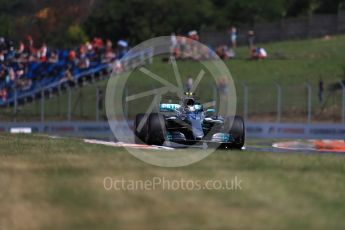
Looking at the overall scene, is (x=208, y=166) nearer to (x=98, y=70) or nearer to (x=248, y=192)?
(x=248, y=192)

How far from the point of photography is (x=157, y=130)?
20.1 metres

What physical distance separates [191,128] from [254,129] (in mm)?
16995

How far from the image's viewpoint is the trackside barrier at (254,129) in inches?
1384

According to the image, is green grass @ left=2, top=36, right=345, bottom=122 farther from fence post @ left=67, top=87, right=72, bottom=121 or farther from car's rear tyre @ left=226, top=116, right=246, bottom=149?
car's rear tyre @ left=226, top=116, right=246, bottom=149

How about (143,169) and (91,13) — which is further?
(91,13)

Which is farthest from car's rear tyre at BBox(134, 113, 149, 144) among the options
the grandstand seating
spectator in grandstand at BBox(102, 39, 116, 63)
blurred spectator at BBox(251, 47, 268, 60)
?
blurred spectator at BBox(251, 47, 268, 60)

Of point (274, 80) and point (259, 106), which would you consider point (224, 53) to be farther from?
point (259, 106)

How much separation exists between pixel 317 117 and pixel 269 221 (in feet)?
97.9

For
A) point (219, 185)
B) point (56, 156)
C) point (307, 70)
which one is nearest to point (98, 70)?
point (307, 70)

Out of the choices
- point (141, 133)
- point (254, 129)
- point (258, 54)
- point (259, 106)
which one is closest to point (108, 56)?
point (258, 54)

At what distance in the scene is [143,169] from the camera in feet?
38.6

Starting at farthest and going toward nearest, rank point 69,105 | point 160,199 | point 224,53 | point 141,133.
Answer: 1. point 224,53
2. point 69,105
3. point 141,133
4. point 160,199

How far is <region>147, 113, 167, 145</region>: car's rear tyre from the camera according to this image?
65.9 ft

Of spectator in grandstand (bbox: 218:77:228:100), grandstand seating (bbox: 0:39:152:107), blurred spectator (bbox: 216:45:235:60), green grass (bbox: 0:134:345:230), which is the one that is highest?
blurred spectator (bbox: 216:45:235:60)
